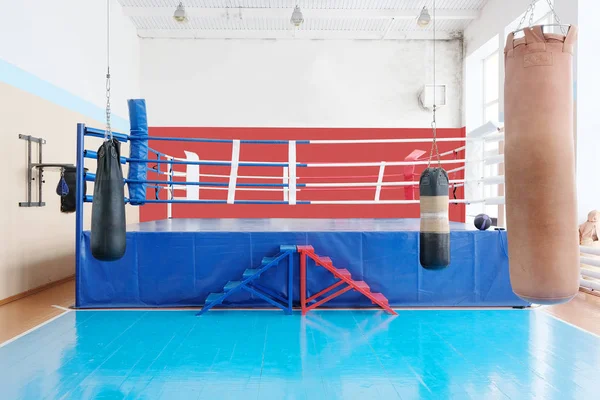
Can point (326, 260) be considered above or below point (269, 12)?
below

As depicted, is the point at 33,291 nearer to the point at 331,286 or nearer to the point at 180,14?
the point at 331,286

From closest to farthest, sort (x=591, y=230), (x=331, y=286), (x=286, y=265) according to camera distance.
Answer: (x=331, y=286) → (x=286, y=265) → (x=591, y=230)

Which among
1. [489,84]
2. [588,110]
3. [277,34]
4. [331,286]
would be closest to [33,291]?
[331,286]

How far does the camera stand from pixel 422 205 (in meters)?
2.94

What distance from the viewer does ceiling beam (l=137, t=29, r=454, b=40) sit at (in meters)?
8.29

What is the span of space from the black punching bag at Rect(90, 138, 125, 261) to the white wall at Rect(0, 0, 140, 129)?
252 cm

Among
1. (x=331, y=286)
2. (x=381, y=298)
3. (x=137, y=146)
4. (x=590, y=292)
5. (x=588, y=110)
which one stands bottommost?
(x=590, y=292)

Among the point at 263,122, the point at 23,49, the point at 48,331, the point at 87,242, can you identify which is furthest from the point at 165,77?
the point at 48,331

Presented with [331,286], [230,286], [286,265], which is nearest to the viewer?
[230,286]

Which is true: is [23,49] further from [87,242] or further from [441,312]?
[441,312]

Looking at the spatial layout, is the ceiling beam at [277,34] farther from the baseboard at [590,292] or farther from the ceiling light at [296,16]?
the baseboard at [590,292]

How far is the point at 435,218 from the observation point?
287 centimetres

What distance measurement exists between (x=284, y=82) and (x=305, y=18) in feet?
4.01

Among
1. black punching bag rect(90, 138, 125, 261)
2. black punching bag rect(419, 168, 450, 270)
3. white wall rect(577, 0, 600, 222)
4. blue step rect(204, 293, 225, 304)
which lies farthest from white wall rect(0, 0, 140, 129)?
white wall rect(577, 0, 600, 222)
